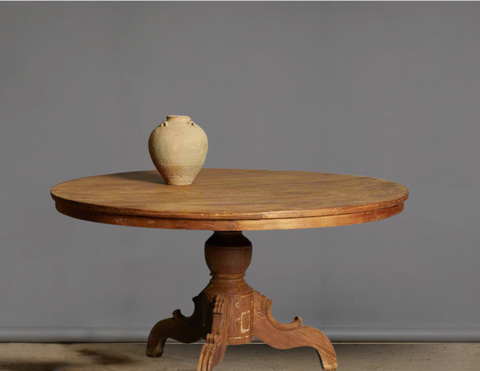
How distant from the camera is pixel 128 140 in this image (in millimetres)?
4164

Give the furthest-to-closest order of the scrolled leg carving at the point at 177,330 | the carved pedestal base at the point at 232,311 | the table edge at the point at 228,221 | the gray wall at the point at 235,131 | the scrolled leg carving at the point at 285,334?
the gray wall at the point at 235,131
the scrolled leg carving at the point at 177,330
the scrolled leg carving at the point at 285,334
the carved pedestal base at the point at 232,311
the table edge at the point at 228,221

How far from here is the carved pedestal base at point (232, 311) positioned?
288cm

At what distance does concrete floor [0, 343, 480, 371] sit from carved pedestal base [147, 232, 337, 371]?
0.49 meters

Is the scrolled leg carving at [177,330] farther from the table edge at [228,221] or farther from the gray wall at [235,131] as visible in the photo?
the table edge at [228,221]

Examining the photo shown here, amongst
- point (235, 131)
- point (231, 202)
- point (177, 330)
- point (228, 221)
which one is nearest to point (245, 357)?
point (177, 330)

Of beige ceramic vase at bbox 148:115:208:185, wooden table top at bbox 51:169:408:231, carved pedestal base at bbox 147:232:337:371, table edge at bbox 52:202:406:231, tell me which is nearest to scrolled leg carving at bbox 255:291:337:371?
carved pedestal base at bbox 147:232:337:371

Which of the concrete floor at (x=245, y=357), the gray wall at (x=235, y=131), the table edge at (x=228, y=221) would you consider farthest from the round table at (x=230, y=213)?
the gray wall at (x=235, y=131)

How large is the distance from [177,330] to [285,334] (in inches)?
22.8

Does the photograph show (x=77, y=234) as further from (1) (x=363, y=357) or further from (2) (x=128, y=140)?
(1) (x=363, y=357)

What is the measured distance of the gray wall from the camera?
4113 millimetres

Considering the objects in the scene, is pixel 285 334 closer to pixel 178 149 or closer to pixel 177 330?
pixel 177 330

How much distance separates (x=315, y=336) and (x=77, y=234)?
1739 millimetres

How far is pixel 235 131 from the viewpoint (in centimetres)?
419

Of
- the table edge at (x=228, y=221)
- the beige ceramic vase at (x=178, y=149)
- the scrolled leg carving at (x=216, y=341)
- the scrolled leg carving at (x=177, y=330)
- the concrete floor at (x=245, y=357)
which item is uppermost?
the beige ceramic vase at (x=178, y=149)
